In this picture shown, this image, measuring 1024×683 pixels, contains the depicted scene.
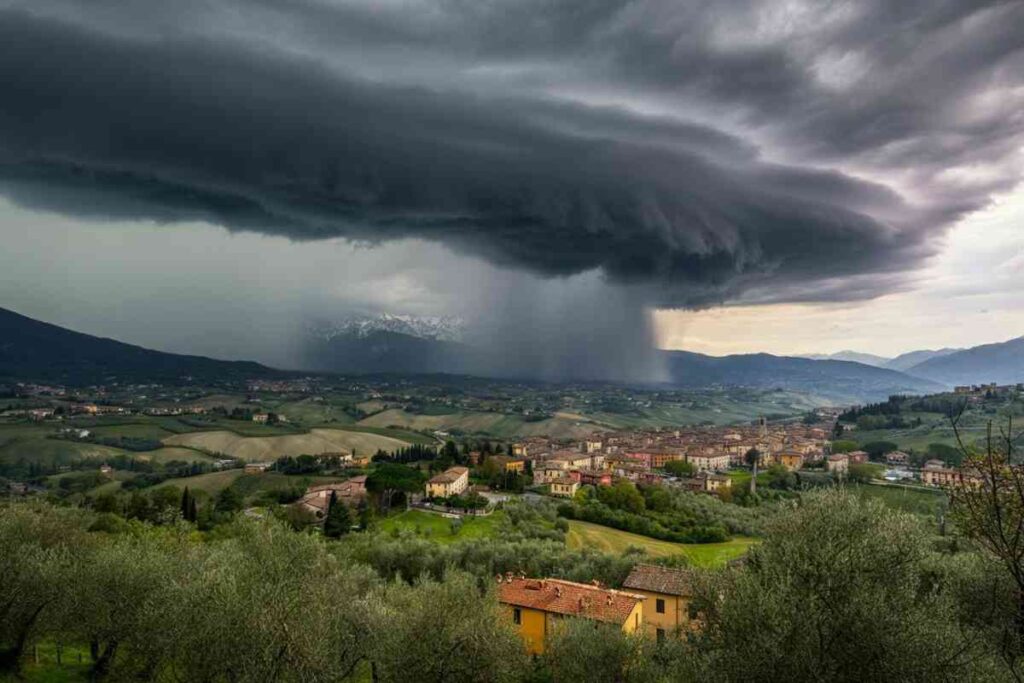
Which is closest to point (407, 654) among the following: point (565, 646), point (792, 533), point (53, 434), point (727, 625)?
point (565, 646)

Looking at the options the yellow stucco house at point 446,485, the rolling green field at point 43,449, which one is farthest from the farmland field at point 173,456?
the yellow stucco house at point 446,485

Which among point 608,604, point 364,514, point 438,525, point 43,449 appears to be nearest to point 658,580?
point 608,604

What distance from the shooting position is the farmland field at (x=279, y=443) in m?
164

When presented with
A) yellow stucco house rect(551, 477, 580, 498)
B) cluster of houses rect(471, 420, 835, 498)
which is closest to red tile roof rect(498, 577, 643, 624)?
cluster of houses rect(471, 420, 835, 498)

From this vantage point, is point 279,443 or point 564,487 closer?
point 564,487

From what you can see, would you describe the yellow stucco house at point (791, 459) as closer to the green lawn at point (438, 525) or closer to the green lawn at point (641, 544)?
the green lawn at point (641, 544)

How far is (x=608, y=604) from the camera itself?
36.9 metres

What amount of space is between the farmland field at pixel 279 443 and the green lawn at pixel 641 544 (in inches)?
3859

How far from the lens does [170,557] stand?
104ft

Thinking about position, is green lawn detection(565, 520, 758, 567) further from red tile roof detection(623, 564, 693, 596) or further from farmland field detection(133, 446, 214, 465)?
farmland field detection(133, 446, 214, 465)

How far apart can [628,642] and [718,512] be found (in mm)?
69776

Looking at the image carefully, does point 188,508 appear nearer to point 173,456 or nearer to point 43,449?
point 173,456

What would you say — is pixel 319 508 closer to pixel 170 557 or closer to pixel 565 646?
pixel 170 557

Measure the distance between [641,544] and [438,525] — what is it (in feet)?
83.4
